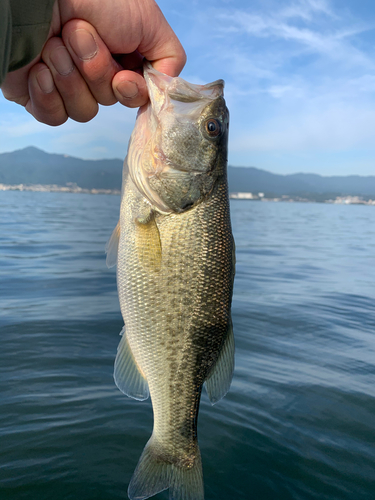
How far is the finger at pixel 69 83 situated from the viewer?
2.35m

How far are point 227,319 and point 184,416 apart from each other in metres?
0.69

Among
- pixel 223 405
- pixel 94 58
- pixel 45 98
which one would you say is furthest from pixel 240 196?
pixel 94 58

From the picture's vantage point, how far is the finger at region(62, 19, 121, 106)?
2.29 m

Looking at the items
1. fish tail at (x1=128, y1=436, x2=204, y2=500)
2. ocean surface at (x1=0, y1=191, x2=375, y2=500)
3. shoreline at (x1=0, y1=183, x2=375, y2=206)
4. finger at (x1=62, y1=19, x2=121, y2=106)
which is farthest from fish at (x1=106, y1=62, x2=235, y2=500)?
shoreline at (x1=0, y1=183, x2=375, y2=206)

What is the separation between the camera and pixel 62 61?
2375mm

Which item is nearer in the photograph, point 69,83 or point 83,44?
point 83,44

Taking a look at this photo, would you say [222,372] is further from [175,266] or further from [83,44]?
[83,44]

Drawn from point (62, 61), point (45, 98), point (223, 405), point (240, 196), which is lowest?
point (223, 405)

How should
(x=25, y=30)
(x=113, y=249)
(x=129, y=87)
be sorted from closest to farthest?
(x=25, y=30)
(x=129, y=87)
(x=113, y=249)

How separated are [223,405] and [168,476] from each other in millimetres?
2082

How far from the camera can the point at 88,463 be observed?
11.6 feet

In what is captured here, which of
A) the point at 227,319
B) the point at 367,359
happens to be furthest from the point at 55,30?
the point at 367,359

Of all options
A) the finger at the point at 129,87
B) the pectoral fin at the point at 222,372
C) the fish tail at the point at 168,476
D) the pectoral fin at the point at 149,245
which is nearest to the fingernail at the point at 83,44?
the finger at the point at 129,87

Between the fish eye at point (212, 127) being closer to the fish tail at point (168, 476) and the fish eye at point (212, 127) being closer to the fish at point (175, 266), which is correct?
the fish at point (175, 266)
